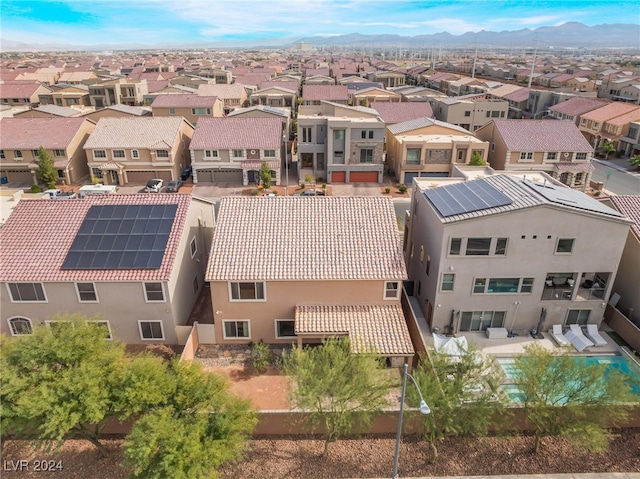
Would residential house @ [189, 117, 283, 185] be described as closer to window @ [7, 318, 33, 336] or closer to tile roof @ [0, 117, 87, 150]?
tile roof @ [0, 117, 87, 150]

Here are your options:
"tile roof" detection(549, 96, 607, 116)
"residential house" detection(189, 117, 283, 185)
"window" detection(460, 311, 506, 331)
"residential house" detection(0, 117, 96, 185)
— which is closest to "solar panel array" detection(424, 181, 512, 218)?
"window" detection(460, 311, 506, 331)

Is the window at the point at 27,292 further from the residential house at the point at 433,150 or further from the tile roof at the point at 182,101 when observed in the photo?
the tile roof at the point at 182,101

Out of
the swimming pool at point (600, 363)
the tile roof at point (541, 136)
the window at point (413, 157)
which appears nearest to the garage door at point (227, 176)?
the window at point (413, 157)

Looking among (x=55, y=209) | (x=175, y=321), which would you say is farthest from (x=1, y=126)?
(x=175, y=321)

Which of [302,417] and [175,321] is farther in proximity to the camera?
[175,321]

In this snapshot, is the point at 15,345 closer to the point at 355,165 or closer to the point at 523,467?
the point at 523,467

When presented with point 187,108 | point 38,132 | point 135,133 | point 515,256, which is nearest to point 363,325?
point 515,256
